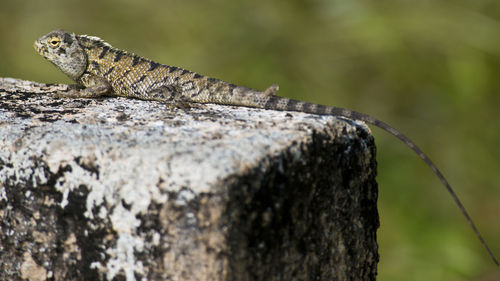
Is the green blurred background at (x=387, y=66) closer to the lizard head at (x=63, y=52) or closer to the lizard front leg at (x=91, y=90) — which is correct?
the lizard head at (x=63, y=52)

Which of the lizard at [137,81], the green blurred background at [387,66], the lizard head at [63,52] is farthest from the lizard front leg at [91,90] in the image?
the green blurred background at [387,66]

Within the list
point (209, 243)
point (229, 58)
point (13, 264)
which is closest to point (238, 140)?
point (209, 243)

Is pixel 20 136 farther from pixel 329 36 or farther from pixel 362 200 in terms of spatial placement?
pixel 329 36

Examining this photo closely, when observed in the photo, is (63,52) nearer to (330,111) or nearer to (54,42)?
(54,42)

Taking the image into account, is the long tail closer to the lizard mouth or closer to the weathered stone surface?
the weathered stone surface

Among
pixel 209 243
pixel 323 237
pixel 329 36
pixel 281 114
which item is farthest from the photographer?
pixel 329 36

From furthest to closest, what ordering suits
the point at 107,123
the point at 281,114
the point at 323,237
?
the point at 281,114
the point at 107,123
the point at 323,237

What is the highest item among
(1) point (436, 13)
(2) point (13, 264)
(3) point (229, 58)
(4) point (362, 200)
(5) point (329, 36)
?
(1) point (436, 13)
